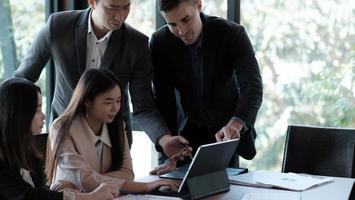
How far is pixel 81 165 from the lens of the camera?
2.30 m

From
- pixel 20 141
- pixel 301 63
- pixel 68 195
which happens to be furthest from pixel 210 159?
pixel 301 63

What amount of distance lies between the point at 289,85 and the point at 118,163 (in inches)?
61.5

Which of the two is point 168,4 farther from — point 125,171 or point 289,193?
point 289,193

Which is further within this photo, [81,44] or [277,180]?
[81,44]

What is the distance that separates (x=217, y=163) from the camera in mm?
2336

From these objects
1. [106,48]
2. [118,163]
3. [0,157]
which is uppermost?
[106,48]

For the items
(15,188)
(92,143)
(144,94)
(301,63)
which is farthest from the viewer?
(301,63)

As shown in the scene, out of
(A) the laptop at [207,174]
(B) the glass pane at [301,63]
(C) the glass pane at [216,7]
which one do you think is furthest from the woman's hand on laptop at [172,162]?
(C) the glass pane at [216,7]

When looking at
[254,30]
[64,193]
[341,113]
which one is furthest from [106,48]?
[341,113]

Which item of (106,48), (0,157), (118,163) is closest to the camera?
(0,157)

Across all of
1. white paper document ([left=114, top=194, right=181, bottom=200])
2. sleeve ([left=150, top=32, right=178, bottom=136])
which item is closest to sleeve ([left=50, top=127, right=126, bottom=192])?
white paper document ([left=114, top=194, right=181, bottom=200])

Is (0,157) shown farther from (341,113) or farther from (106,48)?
(341,113)

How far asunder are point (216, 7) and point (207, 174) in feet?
5.64

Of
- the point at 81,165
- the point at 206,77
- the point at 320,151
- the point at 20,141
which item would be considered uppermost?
the point at 206,77
